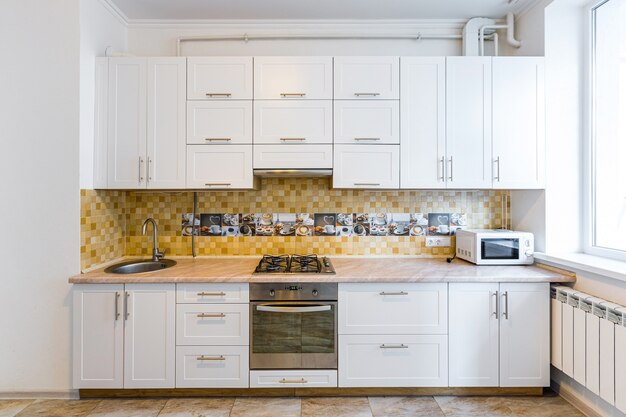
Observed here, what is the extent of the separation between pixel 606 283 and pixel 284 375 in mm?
1962

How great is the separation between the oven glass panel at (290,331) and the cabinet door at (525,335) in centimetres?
111

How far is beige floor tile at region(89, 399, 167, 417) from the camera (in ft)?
6.94

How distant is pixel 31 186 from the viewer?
2275 millimetres

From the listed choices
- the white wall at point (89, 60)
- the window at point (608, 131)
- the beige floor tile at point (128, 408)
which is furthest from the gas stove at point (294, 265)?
the window at point (608, 131)

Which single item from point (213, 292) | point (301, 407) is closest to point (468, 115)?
point (213, 292)

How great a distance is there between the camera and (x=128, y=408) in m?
2.18

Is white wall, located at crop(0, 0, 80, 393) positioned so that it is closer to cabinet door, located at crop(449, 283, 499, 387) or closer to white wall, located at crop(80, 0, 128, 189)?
A: white wall, located at crop(80, 0, 128, 189)

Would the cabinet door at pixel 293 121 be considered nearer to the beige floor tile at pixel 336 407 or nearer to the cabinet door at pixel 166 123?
the cabinet door at pixel 166 123

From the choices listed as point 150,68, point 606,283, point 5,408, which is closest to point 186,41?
point 150,68

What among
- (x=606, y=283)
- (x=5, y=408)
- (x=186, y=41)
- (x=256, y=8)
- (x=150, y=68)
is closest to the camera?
(x=606, y=283)

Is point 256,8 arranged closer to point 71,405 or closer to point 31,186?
point 31,186

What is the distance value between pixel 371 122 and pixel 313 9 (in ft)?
3.28

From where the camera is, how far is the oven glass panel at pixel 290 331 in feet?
7.29

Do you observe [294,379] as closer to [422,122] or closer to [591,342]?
[591,342]
